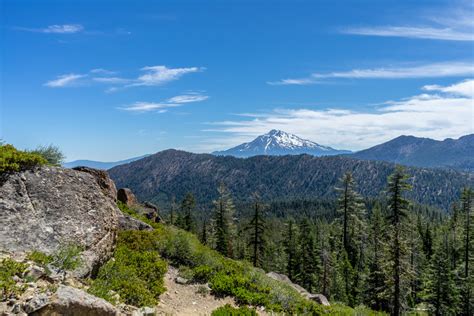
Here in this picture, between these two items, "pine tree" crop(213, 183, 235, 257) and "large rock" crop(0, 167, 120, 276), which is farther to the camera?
"pine tree" crop(213, 183, 235, 257)

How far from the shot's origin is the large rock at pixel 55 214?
8453 mm

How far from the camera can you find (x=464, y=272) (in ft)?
167

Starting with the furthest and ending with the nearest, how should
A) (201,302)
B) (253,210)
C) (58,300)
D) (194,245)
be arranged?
(253,210)
(194,245)
(201,302)
(58,300)

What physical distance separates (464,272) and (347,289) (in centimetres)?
1649

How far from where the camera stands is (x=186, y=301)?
1138 cm

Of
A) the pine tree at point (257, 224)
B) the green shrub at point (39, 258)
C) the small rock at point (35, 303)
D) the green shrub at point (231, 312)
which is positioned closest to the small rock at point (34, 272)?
the green shrub at point (39, 258)

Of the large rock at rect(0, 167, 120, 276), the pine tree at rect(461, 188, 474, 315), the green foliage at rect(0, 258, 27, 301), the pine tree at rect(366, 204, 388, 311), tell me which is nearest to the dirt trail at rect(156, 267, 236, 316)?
the large rock at rect(0, 167, 120, 276)

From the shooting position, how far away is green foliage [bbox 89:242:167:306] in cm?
865

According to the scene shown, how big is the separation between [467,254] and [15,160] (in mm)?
56252

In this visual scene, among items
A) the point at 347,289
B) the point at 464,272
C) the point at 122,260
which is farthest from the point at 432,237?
the point at 122,260

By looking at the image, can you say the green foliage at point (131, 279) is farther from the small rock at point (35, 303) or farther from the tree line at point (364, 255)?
the tree line at point (364, 255)

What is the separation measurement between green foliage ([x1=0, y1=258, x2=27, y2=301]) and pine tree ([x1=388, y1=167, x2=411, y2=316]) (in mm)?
26840

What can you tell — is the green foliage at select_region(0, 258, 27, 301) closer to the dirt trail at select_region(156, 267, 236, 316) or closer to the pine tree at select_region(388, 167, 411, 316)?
the dirt trail at select_region(156, 267, 236, 316)

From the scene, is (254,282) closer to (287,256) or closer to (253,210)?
(253,210)
